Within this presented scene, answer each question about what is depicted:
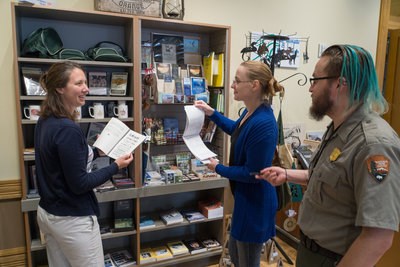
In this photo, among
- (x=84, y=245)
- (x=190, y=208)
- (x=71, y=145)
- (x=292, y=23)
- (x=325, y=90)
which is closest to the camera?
(x=325, y=90)

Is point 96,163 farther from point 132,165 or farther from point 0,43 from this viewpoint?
point 0,43

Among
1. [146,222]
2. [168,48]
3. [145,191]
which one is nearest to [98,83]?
[168,48]

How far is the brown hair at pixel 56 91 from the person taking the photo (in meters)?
1.56

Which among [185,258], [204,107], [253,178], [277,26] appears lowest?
[185,258]

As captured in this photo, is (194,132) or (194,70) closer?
(194,132)

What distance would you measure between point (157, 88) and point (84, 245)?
4.19ft

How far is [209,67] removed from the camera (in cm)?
269

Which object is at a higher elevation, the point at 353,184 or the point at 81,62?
the point at 81,62

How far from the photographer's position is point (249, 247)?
180cm

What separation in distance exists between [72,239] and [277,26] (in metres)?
2.72

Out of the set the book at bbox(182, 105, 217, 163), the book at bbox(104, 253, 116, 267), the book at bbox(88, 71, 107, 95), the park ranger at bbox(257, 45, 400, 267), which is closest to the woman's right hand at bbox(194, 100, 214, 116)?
the book at bbox(182, 105, 217, 163)

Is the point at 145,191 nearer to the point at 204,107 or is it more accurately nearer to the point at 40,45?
the point at 204,107

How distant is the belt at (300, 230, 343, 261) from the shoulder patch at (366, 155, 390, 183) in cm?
35

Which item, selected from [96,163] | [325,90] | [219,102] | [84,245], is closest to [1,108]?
[96,163]
